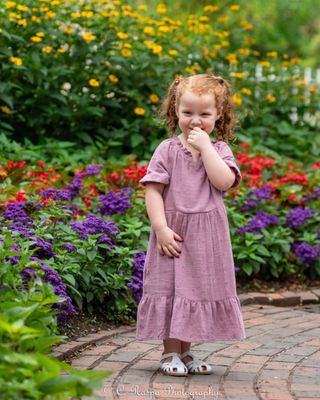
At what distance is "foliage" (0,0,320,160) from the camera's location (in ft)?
26.1

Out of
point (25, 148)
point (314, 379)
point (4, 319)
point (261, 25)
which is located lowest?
point (314, 379)

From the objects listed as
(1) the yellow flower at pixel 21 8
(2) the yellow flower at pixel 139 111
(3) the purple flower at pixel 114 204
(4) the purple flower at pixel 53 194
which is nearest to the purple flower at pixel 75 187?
(3) the purple flower at pixel 114 204

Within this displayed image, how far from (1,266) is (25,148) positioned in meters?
3.59

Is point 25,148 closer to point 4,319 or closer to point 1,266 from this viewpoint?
point 1,266

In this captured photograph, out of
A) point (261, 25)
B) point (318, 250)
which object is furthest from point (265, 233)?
point (261, 25)

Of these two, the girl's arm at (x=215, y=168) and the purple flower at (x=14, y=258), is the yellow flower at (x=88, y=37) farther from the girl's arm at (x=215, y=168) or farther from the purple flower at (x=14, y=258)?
the girl's arm at (x=215, y=168)

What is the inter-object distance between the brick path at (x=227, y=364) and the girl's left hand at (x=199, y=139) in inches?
40.8

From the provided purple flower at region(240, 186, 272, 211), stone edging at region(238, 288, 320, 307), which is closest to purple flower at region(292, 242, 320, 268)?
stone edging at region(238, 288, 320, 307)

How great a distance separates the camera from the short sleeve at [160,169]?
4.28 meters

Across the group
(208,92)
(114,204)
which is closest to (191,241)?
(208,92)

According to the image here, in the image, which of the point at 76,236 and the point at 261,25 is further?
the point at 261,25

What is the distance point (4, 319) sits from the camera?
3.23m

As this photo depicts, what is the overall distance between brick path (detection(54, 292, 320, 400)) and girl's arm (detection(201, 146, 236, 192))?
2.90 ft

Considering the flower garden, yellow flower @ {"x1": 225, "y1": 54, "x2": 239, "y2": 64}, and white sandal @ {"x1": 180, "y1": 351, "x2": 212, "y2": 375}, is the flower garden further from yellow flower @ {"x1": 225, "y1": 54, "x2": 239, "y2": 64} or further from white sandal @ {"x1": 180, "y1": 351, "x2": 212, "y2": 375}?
white sandal @ {"x1": 180, "y1": 351, "x2": 212, "y2": 375}
